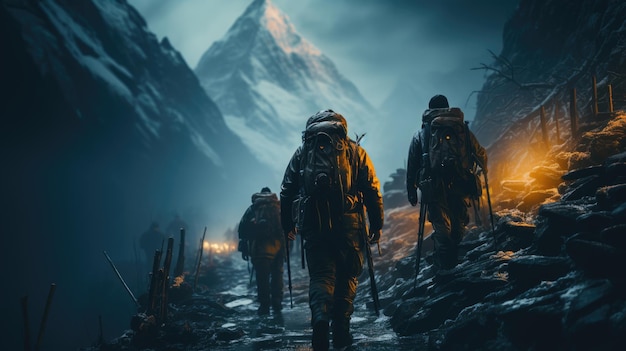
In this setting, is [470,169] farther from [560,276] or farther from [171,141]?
[171,141]

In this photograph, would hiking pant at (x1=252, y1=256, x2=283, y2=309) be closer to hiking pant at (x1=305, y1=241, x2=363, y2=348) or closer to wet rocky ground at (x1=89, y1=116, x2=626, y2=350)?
wet rocky ground at (x1=89, y1=116, x2=626, y2=350)

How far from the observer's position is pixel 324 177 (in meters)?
4.56

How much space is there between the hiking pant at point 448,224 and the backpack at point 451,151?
0.92ft

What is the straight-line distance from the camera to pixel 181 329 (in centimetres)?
661

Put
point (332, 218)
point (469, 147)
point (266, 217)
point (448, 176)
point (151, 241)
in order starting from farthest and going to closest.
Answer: point (151, 241)
point (266, 217)
point (469, 147)
point (448, 176)
point (332, 218)

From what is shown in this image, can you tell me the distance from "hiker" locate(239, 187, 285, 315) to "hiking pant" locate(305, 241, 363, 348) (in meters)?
5.06

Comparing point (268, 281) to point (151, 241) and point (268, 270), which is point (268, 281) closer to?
point (268, 270)

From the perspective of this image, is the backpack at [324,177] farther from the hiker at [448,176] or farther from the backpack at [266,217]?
the backpack at [266,217]

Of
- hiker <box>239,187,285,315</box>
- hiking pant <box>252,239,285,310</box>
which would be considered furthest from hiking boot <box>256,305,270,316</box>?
hiking pant <box>252,239,285,310</box>

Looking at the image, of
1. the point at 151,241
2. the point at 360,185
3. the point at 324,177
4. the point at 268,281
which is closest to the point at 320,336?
the point at 324,177

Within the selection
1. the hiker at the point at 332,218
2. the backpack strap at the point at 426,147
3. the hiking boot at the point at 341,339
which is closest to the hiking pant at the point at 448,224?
the backpack strap at the point at 426,147

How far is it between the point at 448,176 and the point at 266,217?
16.9ft

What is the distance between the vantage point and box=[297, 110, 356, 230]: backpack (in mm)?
4633

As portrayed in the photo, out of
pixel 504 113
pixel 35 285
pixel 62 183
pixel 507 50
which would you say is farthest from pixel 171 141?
pixel 507 50
